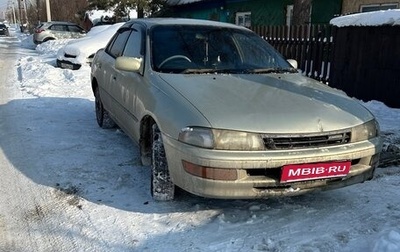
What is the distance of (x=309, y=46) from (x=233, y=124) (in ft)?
22.8

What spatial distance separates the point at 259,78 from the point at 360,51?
4.45 metres

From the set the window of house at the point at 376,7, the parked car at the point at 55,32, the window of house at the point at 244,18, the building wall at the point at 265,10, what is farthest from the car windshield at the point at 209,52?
the parked car at the point at 55,32

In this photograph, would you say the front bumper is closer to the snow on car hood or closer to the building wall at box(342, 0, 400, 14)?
the building wall at box(342, 0, 400, 14)

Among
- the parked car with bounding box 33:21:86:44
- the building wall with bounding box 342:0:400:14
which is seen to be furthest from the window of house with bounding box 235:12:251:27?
the parked car with bounding box 33:21:86:44

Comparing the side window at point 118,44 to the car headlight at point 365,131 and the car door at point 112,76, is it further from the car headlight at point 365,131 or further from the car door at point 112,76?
the car headlight at point 365,131

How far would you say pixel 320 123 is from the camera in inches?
117

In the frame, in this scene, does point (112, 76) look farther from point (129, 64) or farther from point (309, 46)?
point (309, 46)

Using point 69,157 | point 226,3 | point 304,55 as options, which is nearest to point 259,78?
point 69,157

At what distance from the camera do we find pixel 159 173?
130 inches

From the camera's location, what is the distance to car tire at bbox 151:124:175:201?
3.29 meters

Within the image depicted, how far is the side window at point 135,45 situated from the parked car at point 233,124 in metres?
0.08

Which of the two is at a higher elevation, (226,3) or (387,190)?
(226,3)

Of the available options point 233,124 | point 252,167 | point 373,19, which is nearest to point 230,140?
point 233,124

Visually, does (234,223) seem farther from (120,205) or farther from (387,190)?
(387,190)
